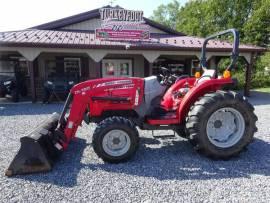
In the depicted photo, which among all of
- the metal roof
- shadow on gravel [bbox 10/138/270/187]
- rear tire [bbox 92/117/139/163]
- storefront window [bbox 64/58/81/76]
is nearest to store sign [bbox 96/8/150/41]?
the metal roof

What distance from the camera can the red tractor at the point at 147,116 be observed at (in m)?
3.79

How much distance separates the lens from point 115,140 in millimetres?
3848

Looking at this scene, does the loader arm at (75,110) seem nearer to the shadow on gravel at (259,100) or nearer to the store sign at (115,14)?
the shadow on gravel at (259,100)

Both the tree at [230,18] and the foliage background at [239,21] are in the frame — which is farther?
the tree at [230,18]

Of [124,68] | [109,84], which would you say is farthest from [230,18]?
[109,84]

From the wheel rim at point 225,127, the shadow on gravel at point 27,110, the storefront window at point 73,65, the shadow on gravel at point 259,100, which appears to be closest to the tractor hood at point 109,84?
the wheel rim at point 225,127

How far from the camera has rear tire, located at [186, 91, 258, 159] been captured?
382 cm

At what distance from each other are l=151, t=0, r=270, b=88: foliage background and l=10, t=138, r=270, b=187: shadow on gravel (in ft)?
52.0

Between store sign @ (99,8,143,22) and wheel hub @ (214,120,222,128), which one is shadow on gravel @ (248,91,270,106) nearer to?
wheel hub @ (214,120,222,128)

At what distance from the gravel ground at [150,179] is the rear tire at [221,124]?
0.23 m

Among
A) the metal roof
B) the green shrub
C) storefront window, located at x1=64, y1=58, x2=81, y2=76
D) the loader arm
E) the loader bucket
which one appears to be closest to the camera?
the loader bucket

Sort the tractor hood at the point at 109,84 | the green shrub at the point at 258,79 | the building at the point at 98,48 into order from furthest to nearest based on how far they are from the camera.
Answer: the green shrub at the point at 258,79
the building at the point at 98,48
the tractor hood at the point at 109,84

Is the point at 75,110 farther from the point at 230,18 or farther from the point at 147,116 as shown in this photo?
the point at 230,18

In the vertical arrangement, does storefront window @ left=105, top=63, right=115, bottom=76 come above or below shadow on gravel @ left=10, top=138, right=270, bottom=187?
above
